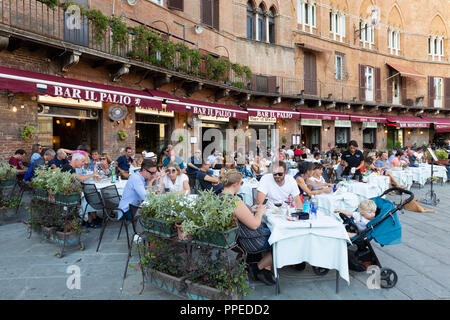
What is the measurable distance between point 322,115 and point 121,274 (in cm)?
1661

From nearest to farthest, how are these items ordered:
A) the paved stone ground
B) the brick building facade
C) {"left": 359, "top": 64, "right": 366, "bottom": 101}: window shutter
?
1. the paved stone ground
2. the brick building facade
3. {"left": 359, "top": 64, "right": 366, "bottom": 101}: window shutter

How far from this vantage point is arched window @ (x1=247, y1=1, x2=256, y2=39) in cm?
1712

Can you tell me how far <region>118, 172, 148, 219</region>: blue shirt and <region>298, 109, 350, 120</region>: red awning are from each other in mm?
14123

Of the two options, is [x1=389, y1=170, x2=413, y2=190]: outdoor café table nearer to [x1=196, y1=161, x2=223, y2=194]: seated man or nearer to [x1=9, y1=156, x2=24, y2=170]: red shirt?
[x1=196, y1=161, x2=223, y2=194]: seated man

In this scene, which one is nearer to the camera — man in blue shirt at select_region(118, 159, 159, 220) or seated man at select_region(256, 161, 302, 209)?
seated man at select_region(256, 161, 302, 209)

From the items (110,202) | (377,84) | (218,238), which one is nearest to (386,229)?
(218,238)

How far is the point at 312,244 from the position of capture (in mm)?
3354

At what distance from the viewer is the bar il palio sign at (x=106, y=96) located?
24.2 ft

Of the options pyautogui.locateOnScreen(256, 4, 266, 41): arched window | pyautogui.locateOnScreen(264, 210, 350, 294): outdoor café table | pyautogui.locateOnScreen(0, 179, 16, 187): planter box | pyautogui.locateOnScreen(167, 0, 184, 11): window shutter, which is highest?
pyautogui.locateOnScreen(256, 4, 266, 41): arched window

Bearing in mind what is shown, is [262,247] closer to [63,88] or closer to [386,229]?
[386,229]

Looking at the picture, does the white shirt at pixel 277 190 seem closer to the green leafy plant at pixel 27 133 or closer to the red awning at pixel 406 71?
the green leafy plant at pixel 27 133

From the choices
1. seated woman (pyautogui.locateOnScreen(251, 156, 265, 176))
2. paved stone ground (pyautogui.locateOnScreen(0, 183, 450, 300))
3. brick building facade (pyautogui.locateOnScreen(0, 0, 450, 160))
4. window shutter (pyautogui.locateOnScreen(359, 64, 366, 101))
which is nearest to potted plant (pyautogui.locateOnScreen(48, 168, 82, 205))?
paved stone ground (pyautogui.locateOnScreen(0, 183, 450, 300))

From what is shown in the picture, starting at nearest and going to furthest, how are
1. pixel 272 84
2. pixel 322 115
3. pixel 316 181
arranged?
pixel 316 181, pixel 272 84, pixel 322 115
